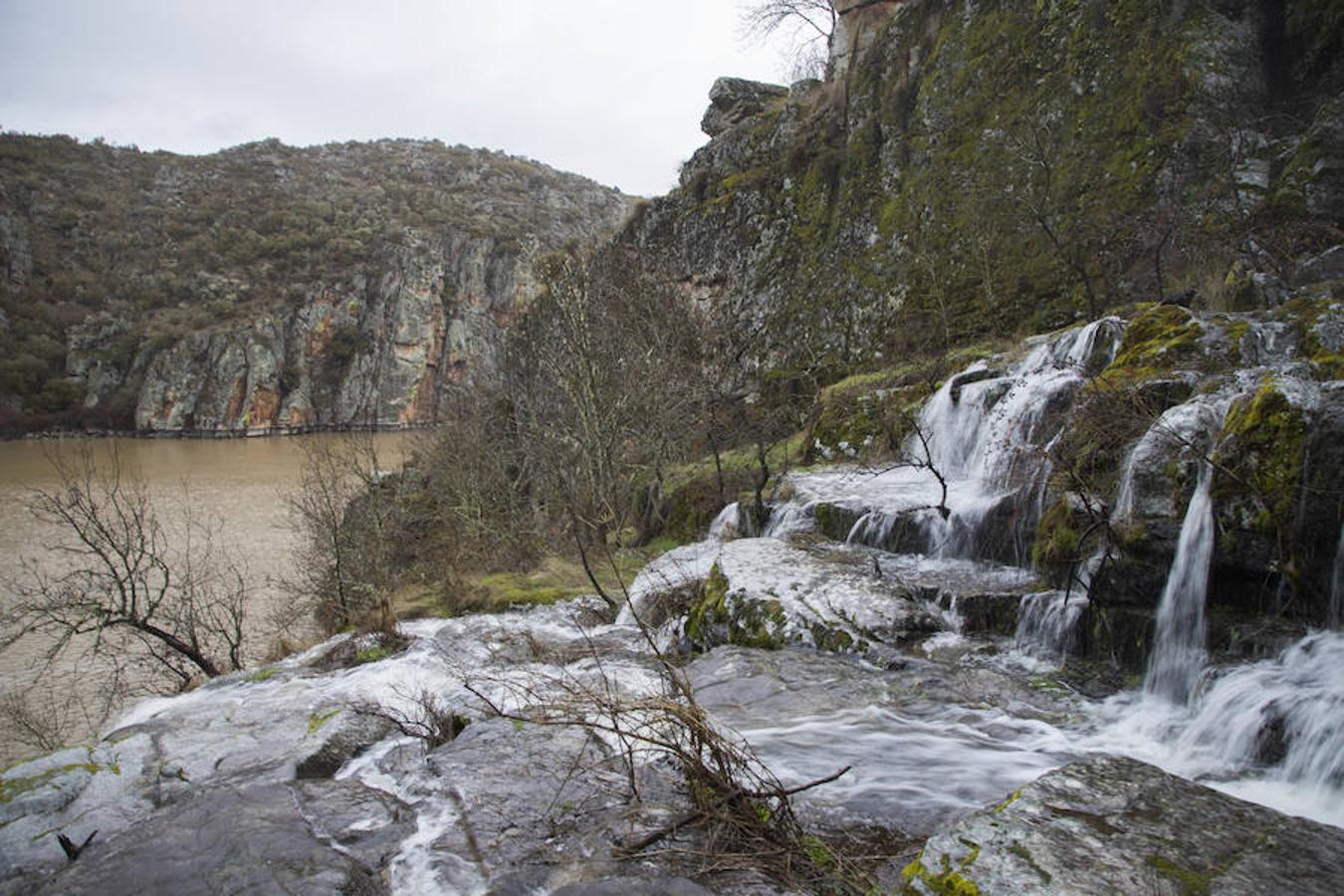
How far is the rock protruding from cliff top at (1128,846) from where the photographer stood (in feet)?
8.05

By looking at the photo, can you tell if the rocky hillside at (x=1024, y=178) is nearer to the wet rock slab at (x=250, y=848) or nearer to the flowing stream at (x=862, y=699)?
the flowing stream at (x=862, y=699)

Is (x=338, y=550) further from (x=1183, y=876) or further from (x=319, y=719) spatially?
(x=1183, y=876)

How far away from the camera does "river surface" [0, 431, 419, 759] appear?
738 inches

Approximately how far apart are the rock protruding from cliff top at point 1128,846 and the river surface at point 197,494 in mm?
13799

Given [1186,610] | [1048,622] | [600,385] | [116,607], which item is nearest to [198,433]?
[116,607]

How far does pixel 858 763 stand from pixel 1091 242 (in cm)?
1386

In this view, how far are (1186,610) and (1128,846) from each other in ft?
10.3

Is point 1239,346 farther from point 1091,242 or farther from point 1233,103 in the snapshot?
point 1233,103

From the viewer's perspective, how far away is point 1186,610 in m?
5.07

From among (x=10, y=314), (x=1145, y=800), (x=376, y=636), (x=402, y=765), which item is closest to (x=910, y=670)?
(x=1145, y=800)

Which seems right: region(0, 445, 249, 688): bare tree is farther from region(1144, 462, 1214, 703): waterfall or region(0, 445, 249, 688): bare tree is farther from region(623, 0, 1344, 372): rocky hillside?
region(623, 0, 1344, 372): rocky hillside

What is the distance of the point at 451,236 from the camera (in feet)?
241

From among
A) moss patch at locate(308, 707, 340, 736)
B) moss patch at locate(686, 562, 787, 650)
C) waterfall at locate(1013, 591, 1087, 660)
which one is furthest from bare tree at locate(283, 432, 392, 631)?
waterfall at locate(1013, 591, 1087, 660)

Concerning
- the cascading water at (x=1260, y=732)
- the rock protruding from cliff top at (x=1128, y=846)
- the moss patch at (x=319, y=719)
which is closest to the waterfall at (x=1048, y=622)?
the cascading water at (x=1260, y=732)
